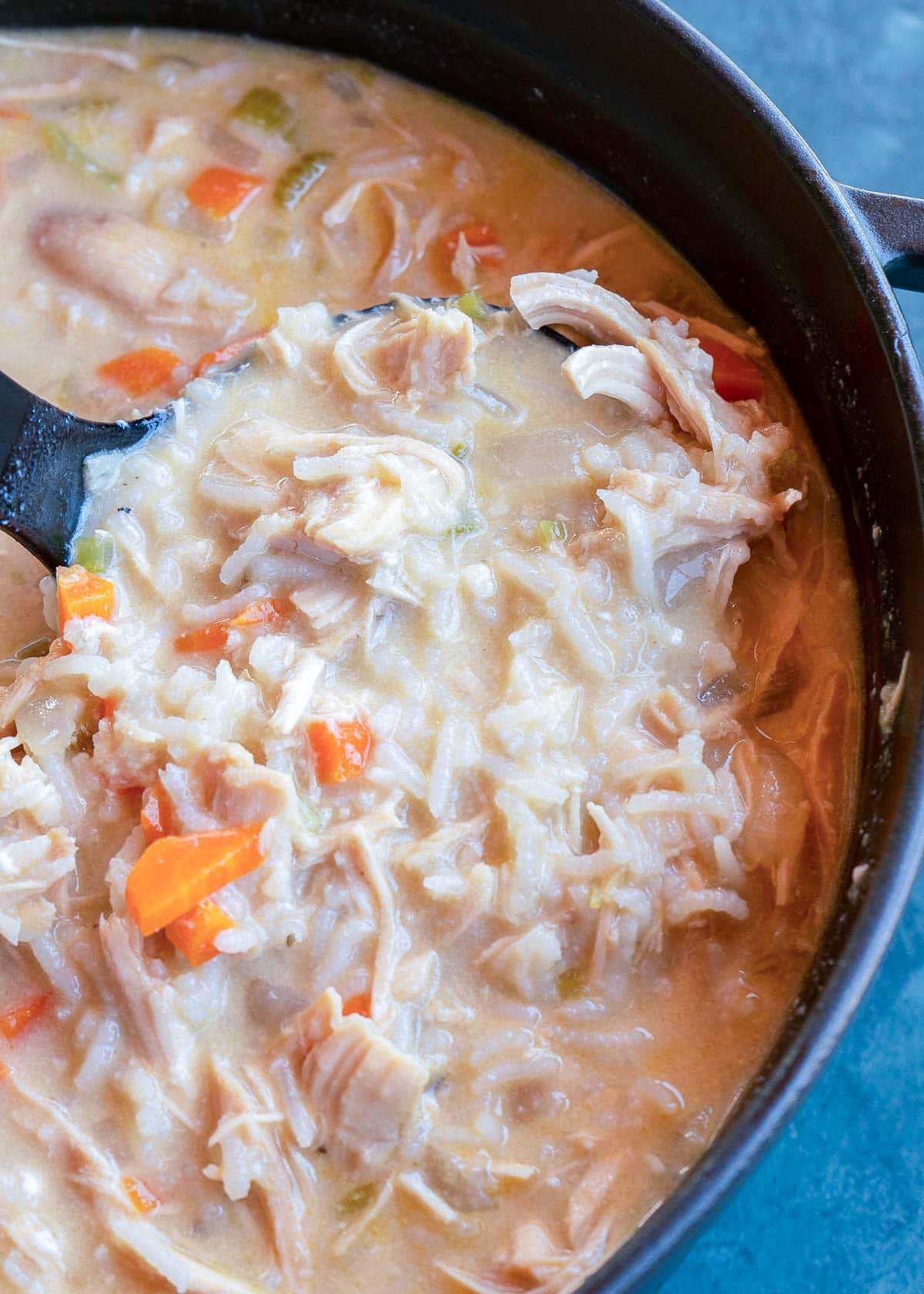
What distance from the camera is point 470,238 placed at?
10.8 ft

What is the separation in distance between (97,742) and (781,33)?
8.79 ft

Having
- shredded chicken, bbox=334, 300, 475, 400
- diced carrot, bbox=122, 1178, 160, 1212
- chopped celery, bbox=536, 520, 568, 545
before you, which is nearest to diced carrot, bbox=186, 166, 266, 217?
shredded chicken, bbox=334, 300, 475, 400

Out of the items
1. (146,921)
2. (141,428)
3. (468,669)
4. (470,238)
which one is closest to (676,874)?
(468,669)

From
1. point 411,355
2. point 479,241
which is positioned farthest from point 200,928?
point 479,241

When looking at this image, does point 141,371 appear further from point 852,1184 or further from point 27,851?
point 852,1184

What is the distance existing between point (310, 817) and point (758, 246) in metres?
1.57

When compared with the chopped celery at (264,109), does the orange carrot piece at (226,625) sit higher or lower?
lower

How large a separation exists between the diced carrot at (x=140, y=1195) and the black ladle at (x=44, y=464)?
117 centimetres

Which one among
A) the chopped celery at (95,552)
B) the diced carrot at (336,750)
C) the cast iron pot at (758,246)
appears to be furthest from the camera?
the chopped celery at (95,552)

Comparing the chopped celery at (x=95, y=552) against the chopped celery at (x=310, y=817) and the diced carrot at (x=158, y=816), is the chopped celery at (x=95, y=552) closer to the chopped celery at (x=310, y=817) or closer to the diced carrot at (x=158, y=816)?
the diced carrot at (x=158, y=816)

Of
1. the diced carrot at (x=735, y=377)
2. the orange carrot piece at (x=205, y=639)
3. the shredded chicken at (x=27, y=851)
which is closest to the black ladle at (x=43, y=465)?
the orange carrot piece at (x=205, y=639)

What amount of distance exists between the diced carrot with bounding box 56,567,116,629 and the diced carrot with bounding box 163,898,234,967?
24.6 inches

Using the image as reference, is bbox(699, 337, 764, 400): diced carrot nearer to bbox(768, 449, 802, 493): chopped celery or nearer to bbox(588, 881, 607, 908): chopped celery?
bbox(768, 449, 802, 493): chopped celery

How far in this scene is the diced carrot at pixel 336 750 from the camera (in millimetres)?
2455
